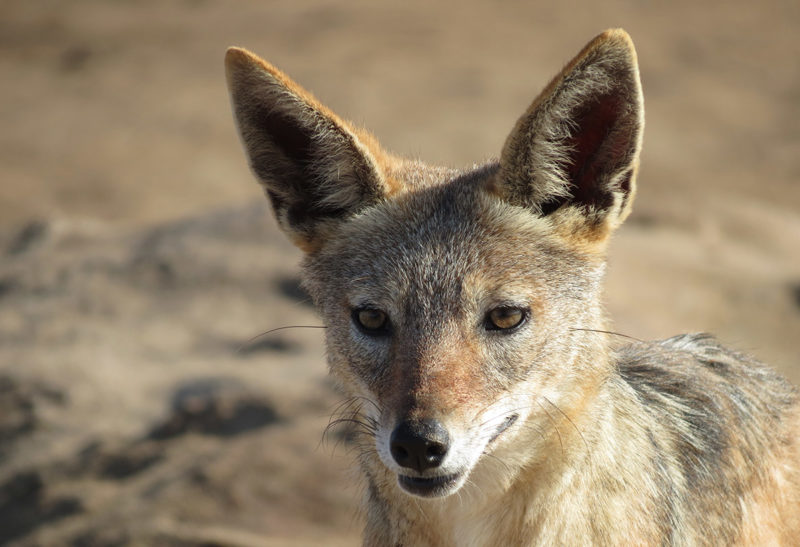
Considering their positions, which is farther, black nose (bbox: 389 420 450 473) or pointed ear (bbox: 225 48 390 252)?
pointed ear (bbox: 225 48 390 252)

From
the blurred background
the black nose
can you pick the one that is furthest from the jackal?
the blurred background

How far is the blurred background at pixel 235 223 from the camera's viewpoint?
7000 millimetres

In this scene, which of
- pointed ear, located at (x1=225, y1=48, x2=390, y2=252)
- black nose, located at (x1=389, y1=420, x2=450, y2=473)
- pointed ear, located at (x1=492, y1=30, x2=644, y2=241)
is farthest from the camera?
pointed ear, located at (x1=225, y1=48, x2=390, y2=252)

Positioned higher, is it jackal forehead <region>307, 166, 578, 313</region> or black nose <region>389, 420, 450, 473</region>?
jackal forehead <region>307, 166, 578, 313</region>

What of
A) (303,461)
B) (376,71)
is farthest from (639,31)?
(303,461)

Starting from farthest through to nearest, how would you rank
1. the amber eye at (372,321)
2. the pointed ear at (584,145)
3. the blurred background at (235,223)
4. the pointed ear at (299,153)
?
the blurred background at (235,223), the pointed ear at (299,153), the amber eye at (372,321), the pointed ear at (584,145)

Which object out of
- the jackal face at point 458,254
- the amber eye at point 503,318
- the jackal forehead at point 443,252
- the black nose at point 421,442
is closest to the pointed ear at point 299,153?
the jackal face at point 458,254

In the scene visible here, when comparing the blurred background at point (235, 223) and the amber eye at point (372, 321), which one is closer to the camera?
the amber eye at point (372, 321)

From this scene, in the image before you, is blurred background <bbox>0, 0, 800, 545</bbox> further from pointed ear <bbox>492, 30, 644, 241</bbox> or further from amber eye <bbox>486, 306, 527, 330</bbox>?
pointed ear <bbox>492, 30, 644, 241</bbox>

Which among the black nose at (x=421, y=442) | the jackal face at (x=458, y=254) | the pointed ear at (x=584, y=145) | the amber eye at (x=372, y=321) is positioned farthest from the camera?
the amber eye at (x=372, y=321)

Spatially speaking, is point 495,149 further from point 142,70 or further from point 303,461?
point 303,461

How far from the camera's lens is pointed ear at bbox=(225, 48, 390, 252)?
4055mm

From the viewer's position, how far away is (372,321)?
3.88 m

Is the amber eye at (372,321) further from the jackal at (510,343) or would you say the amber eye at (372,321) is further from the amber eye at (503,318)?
the amber eye at (503,318)
